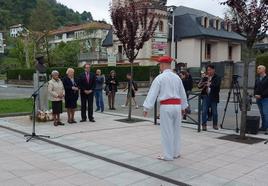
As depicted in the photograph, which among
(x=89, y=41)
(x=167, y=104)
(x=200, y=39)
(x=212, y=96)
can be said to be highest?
(x=89, y=41)

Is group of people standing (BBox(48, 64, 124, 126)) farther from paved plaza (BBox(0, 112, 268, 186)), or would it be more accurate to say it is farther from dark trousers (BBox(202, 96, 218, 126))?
dark trousers (BBox(202, 96, 218, 126))

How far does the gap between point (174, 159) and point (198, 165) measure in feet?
1.86

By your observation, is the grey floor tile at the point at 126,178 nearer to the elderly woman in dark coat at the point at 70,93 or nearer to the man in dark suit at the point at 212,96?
the man in dark suit at the point at 212,96

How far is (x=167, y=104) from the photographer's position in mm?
7254

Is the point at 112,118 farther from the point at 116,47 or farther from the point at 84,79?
the point at 116,47

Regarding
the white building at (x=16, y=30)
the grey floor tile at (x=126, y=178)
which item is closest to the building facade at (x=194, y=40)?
the white building at (x=16, y=30)

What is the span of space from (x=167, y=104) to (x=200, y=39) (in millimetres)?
40174

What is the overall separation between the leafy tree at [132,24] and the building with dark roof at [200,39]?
3197cm

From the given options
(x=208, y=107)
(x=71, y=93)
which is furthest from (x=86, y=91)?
(x=208, y=107)

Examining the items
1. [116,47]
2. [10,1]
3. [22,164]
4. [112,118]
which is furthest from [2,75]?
[22,164]

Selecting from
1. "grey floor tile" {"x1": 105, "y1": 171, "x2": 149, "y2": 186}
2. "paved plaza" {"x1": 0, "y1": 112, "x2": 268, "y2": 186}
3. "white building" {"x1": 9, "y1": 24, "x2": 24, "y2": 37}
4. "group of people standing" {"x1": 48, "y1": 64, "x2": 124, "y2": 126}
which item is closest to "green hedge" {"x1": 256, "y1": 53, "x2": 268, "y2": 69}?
"group of people standing" {"x1": 48, "y1": 64, "x2": 124, "y2": 126}

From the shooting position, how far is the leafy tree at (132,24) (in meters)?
12.4

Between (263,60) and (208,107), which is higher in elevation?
(263,60)

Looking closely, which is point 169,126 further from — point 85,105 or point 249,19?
Answer: point 85,105
